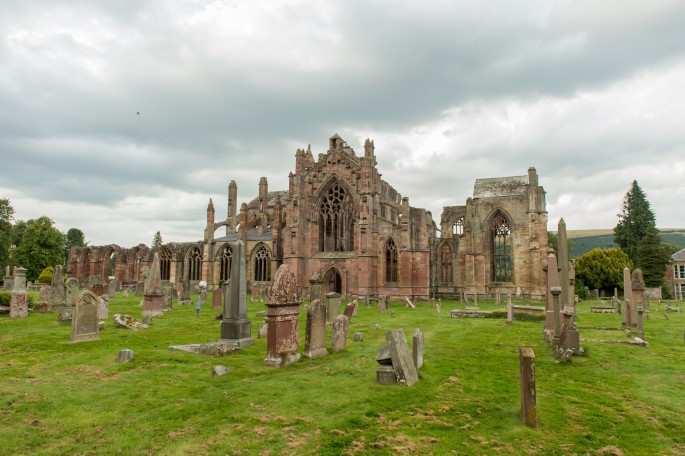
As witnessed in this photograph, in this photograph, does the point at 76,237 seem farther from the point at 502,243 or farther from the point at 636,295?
the point at 636,295

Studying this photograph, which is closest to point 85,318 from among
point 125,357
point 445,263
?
point 125,357

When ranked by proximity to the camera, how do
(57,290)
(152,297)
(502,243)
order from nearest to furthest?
(152,297)
(57,290)
(502,243)

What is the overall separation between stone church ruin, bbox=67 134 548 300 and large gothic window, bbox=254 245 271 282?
103 mm

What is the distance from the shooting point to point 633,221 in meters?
54.7

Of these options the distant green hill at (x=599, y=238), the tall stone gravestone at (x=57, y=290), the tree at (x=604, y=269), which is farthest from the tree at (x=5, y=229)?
the distant green hill at (x=599, y=238)

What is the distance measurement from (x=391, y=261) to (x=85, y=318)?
25393mm

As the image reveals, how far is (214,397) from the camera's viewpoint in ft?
23.9

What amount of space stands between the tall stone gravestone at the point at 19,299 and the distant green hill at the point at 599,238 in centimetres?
15627

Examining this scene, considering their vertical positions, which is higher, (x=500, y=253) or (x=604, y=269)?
(x=500, y=253)

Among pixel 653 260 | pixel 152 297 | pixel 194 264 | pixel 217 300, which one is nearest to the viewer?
pixel 152 297

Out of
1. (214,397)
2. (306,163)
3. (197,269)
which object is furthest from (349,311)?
(197,269)

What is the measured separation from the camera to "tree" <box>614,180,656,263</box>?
53750 millimetres

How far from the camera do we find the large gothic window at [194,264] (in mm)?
47875

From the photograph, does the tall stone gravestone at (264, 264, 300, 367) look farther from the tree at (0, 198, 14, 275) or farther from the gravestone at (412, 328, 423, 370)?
the tree at (0, 198, 14, 275)
